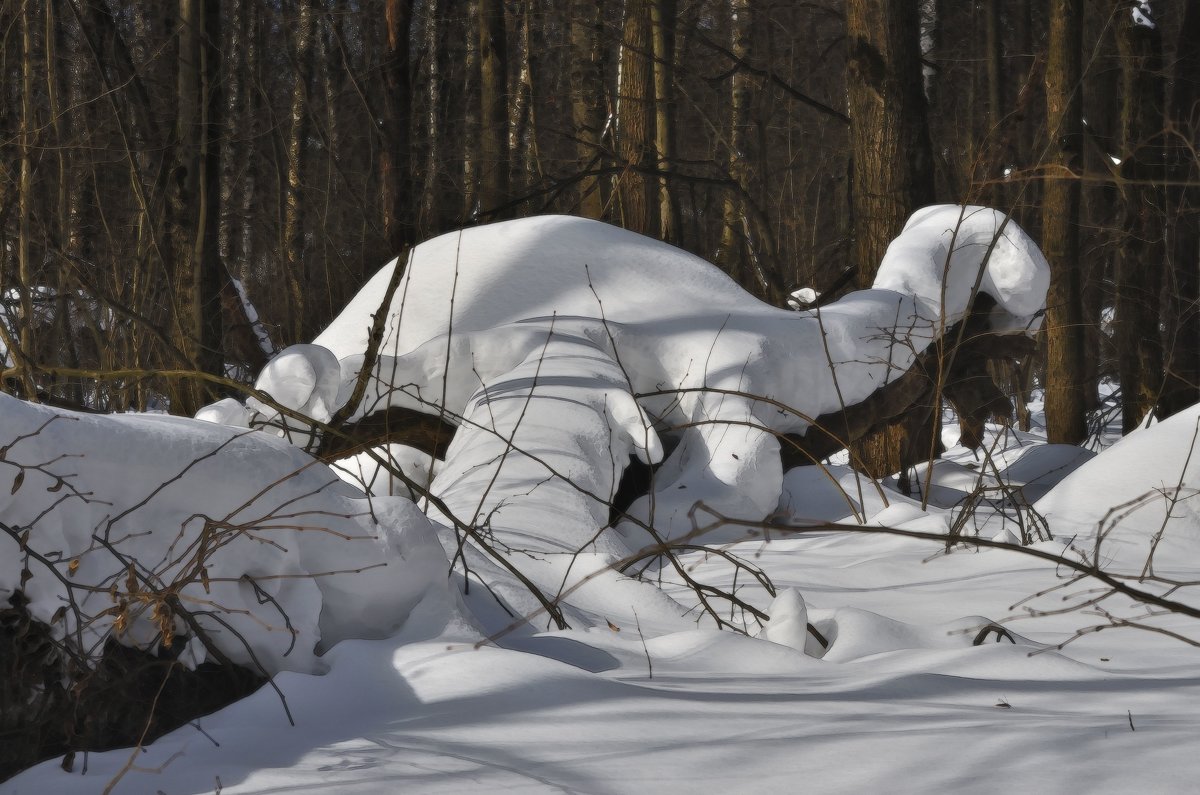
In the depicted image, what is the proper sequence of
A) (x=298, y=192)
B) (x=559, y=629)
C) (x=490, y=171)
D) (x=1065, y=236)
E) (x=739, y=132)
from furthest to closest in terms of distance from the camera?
1. (x=739, y=132)
2. (x=490, y=171)
3. (x=298, y=192)
4. (x=1065, y=236)
5. (x=559, y=629)

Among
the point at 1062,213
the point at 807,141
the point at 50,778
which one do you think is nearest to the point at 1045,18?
the point at 807,141

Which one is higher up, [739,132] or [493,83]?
[493,83]

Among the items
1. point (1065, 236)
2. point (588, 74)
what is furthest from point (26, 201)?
point (1065, 236)

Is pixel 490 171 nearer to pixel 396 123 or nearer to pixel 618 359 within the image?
pixel 396 123

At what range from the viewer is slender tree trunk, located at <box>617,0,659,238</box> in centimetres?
861

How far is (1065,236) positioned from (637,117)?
12.2ft

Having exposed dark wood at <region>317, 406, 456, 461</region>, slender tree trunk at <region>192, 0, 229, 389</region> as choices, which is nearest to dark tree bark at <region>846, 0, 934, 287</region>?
exposed dark wood at <region>317, 406, 456, 461</region>

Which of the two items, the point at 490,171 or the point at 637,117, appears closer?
the point at 637,117

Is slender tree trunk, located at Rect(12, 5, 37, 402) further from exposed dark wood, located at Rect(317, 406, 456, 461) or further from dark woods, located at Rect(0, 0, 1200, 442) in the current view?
exposed dark wood, located at Rect(317, 406, 456, 461)

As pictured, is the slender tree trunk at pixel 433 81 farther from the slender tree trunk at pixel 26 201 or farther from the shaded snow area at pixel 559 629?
the shaded snow area at pixel 559 629

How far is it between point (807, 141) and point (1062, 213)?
9317mm

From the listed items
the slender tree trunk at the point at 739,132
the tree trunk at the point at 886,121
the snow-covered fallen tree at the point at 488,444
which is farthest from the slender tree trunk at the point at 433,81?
the snow-covered fallen tree at the point at 488,444

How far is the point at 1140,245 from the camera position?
29.8ft

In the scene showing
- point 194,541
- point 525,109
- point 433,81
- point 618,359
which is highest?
point 433,81
